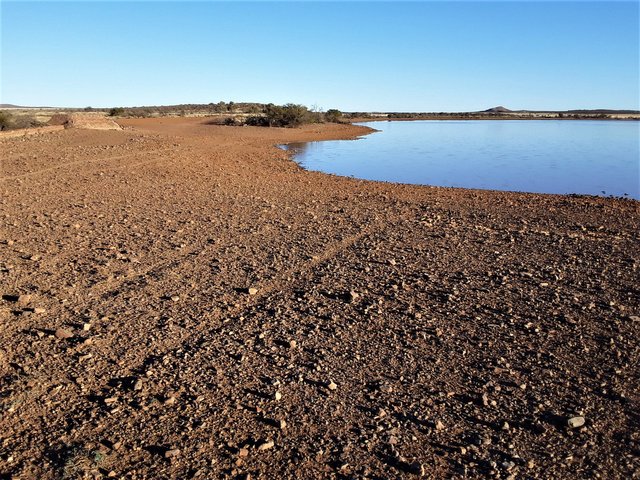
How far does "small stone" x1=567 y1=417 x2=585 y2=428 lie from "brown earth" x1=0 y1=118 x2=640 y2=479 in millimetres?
13

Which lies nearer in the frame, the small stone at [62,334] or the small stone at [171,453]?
the small stone at [171,453]

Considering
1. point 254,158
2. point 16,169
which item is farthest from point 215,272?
point 254,158

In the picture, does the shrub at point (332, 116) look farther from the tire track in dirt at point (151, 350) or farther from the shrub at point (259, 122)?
the tire track in dirt at point (151, 350)

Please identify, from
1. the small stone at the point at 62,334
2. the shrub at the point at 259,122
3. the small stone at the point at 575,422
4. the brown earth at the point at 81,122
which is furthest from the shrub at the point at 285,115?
the small stone at the point at 575,422

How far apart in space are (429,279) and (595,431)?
2865 millimetres

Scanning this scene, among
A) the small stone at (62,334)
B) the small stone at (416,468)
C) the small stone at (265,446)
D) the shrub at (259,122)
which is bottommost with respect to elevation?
the small stone at (416,468)

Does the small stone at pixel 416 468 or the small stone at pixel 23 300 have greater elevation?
the small stone at pixel 23 300

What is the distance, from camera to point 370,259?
691 cm

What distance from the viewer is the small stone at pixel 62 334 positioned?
14.9 feet

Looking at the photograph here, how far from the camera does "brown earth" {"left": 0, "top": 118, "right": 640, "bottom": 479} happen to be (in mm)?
3221

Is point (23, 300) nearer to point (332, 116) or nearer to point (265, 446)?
point (265, 446)

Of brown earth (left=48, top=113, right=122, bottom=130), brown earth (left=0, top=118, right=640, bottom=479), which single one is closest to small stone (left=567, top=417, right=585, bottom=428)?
brown earth (left=0, top=118, right=640, bottom=479)

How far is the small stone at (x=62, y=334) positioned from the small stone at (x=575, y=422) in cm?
391

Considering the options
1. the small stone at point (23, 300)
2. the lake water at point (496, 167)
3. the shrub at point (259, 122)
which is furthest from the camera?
the shrub at point (259, 122)
